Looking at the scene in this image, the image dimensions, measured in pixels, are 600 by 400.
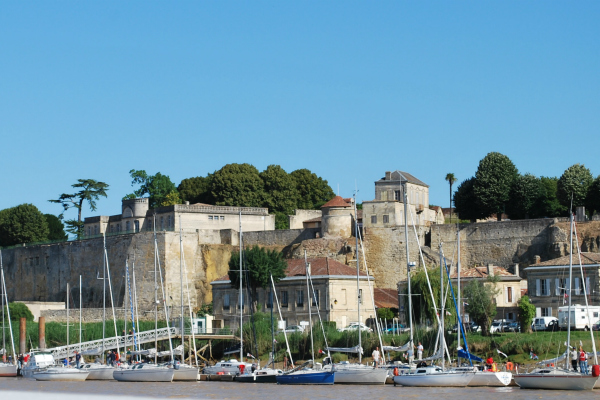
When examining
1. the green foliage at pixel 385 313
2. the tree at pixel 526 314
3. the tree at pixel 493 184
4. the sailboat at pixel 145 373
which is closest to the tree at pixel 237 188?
the tree at pixel 493 184

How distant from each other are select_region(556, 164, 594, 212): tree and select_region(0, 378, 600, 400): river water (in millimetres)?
39331

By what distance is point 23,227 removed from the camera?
9362 cm

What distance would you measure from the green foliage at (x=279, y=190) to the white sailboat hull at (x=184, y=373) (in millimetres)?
46211

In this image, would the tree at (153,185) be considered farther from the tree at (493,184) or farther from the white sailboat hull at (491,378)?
the white sailboat hull at (491,378)

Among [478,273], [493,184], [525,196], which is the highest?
[493,184]

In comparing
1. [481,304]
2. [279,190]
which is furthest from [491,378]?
[279,190]

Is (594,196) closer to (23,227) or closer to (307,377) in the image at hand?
(307,377)

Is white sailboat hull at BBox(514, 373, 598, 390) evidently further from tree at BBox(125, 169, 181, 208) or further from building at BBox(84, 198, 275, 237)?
tree at BBox(125, 169, 181, 208)

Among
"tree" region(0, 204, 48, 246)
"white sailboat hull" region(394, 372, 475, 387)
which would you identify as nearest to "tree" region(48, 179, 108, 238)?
"tree" region(0, 204, 48, 246)

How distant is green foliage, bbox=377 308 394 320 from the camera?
182ft

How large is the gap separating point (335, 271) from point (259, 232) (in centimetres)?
1869

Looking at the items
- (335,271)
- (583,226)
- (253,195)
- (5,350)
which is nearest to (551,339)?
(335,271)

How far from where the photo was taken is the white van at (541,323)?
46.5 meters

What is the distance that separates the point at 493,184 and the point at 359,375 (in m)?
39.0
